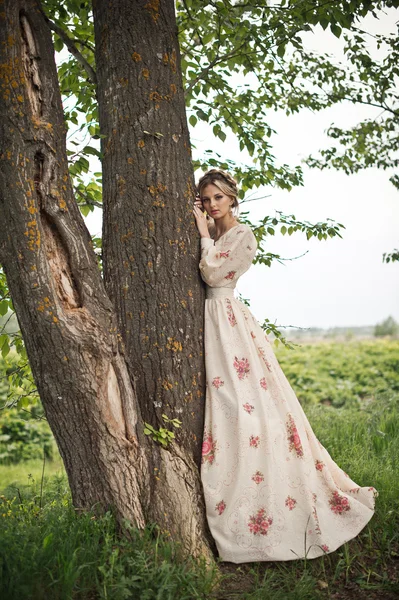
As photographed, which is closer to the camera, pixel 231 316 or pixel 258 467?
pixel 258 467

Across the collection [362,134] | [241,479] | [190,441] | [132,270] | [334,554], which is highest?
[362,134]

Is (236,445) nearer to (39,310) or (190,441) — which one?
(190,441)

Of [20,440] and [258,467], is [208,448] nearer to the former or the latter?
[258,467]

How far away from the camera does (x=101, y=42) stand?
3.21m

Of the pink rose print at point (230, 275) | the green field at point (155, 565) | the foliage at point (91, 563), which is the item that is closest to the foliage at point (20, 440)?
the green field at point (155, 565)

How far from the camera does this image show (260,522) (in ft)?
9.91

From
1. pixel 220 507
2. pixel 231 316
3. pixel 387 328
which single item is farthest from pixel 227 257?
pixel 387 328

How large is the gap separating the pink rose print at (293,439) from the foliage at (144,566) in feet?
1.81

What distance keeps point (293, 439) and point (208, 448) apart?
0.53m

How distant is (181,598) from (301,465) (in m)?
1.09

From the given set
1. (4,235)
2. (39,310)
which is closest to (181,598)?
(39,310)

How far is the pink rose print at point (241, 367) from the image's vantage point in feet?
10.6

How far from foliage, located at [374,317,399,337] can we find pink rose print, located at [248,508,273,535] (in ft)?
57.0

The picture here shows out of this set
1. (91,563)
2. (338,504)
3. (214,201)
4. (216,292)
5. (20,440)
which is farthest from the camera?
(20,440)
